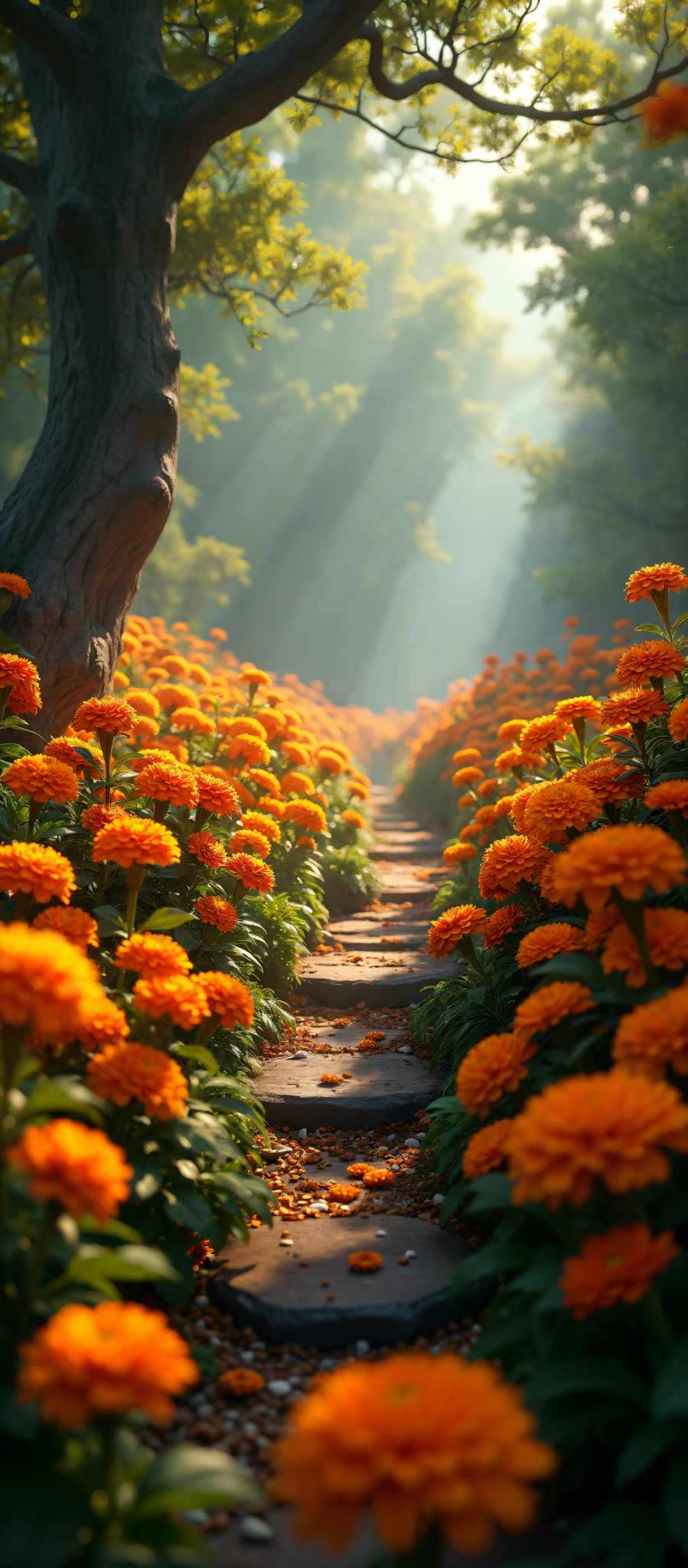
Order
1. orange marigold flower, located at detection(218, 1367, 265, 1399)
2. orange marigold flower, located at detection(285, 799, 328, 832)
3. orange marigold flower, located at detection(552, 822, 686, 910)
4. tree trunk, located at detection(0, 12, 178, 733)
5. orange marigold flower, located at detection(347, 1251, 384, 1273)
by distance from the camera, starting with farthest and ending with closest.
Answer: orange marigold flower, located at detection(285, 799, 328, 832), tree trunk, located at detection(0, 12, 178, 733), orange marigold flower, located at detection(347, 1251, 384, 1273), orange marigold flower, located at detection(218, 1367, 265, 1399), orange marigold flower, located at detection(552, 822, 686, 910)

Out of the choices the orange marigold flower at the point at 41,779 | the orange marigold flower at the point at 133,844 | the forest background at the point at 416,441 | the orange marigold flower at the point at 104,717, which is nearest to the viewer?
the orange marigold flower at the point at 133,844

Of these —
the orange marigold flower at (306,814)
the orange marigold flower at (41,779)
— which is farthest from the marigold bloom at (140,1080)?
the orange marigold flower at (306,814)

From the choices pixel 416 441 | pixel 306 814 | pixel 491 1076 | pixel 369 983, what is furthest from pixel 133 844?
pixel 416 441

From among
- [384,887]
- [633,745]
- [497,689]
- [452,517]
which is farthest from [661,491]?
[452,517]

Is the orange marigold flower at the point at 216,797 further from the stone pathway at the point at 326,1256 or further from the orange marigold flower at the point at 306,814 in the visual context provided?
the orange marigold flower at the point at 306,814

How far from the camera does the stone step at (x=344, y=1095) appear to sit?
3264 mm

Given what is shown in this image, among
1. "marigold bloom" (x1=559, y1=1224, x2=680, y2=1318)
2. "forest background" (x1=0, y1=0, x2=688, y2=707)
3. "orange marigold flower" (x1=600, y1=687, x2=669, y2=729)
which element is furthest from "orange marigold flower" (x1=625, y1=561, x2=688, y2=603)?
"forest background" (x1=0, y1=0, x2=688, y2=707)

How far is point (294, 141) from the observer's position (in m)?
25.3

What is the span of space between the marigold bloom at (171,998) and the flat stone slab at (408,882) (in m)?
5.02

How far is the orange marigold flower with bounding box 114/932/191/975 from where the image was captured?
6.26 ft

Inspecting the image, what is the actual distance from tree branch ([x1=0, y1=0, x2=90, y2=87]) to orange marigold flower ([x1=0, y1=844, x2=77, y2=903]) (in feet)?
14.2

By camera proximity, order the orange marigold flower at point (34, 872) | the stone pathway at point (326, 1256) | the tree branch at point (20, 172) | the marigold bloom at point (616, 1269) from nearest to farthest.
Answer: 1. the marigold bloom at point (616, 1269)
2. the stone pathway at point (326, 1256)
3. the orange marigold flower at point (34, 872)
4. the tree branch at point (20, 172)

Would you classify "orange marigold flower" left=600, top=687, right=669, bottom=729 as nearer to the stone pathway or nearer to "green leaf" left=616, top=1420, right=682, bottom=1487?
the stone pathway

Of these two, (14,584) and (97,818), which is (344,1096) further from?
(14,584)
